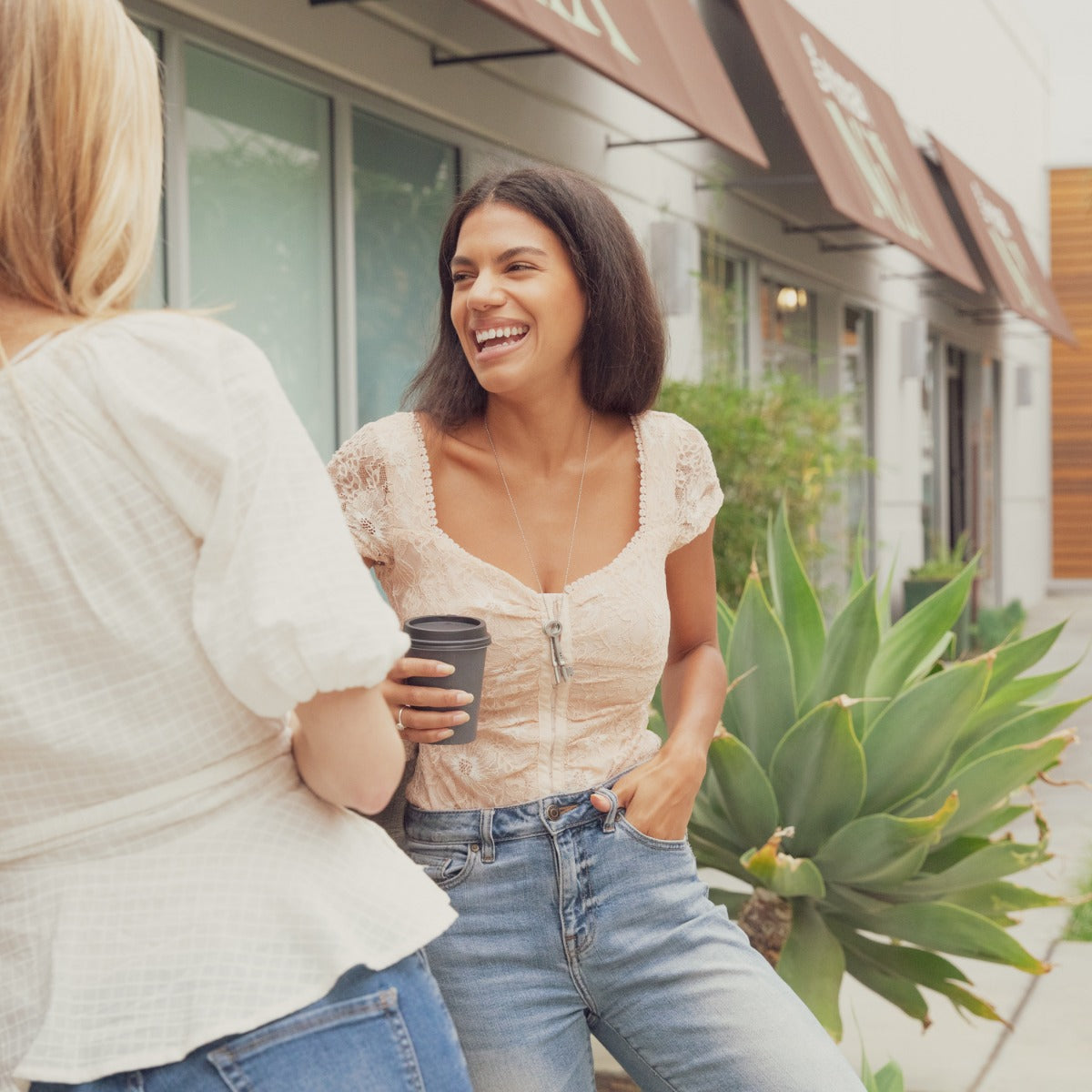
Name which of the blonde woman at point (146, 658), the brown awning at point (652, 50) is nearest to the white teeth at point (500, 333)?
the blonde woman at point (146, 658)

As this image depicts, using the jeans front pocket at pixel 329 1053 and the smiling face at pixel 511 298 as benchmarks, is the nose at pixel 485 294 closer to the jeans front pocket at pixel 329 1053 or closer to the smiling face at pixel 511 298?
the smiling face at pixel 511 298

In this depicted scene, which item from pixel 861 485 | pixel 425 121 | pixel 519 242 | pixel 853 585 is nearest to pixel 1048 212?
pixel 861 485

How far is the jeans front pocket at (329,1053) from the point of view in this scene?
1.20 meters

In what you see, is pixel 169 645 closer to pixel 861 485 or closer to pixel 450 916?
pixel 450 916

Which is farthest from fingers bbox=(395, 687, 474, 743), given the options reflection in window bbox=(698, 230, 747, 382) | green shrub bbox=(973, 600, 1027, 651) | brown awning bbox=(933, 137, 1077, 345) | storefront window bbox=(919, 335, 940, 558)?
storefront window bbox=(919, 335, 940, 558)

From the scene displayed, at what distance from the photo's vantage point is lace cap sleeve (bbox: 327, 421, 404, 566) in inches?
80.0

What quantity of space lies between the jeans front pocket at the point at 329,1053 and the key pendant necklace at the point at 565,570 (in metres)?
0.72

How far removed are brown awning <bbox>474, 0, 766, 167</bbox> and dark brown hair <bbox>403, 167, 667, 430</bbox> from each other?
2636 mm

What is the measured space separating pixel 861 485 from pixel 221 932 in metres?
12.2

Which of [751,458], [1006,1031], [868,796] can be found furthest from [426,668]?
[751,458]

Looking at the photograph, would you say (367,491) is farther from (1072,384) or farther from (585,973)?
(1072,384)

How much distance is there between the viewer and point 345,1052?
122 centimetres

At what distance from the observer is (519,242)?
2061 mm

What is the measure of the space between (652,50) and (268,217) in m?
1.91
